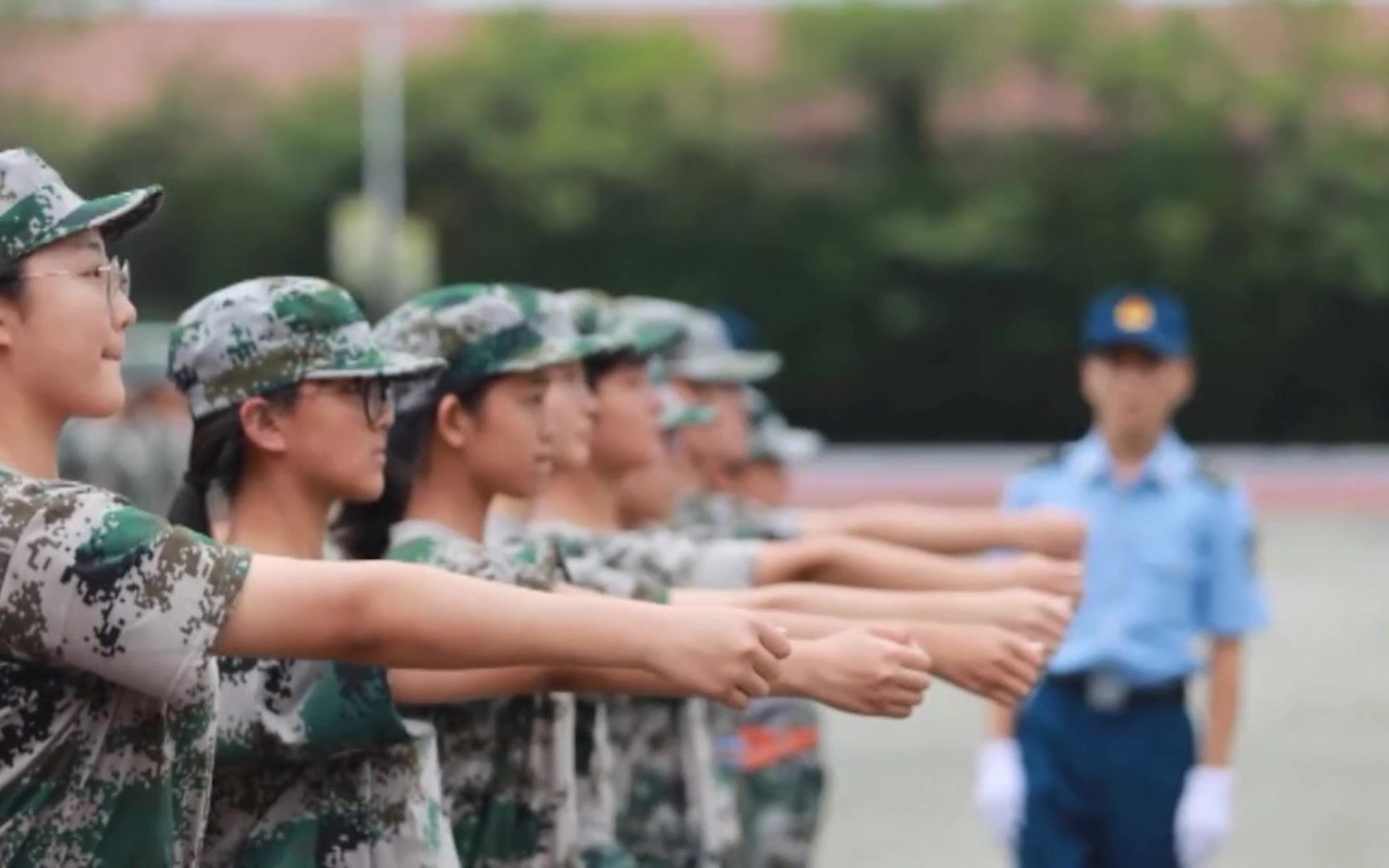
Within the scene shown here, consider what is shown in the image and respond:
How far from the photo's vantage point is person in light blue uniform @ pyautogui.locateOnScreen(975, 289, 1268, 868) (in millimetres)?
7316

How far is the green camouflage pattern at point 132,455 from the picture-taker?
891 inches

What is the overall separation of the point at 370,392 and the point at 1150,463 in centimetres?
374

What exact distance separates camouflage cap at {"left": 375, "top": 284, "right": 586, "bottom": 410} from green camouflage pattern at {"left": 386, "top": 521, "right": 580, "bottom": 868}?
31cm

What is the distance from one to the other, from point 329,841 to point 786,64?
123 feet

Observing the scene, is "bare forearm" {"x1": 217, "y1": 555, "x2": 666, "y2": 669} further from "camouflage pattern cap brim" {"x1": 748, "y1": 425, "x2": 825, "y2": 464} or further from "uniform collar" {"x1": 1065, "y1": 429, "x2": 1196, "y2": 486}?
"camouflage pattern cap brim" {"x1": 748, "y1": 425, "x2": 825, "y2": 464}

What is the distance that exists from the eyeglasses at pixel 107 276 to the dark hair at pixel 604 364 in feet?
8.12

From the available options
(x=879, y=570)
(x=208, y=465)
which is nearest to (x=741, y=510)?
(x=879, y=570)

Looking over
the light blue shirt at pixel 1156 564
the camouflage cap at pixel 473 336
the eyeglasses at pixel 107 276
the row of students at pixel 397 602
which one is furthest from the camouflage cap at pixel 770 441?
the eyeglasses at pixel 107 276

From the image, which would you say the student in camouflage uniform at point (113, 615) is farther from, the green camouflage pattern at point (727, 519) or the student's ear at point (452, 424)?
the green camouflage pattern at point (727, 519)

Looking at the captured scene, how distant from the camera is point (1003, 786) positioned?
7684mm

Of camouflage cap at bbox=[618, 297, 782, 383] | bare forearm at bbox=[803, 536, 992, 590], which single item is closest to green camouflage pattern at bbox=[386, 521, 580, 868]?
bare forearm at bbox=[803, 536, 992, 590]

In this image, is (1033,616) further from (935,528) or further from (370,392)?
(935,528)

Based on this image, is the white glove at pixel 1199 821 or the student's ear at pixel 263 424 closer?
the student's ear at pixel 263 424

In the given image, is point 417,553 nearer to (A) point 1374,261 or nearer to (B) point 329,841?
(B) point 329,841
